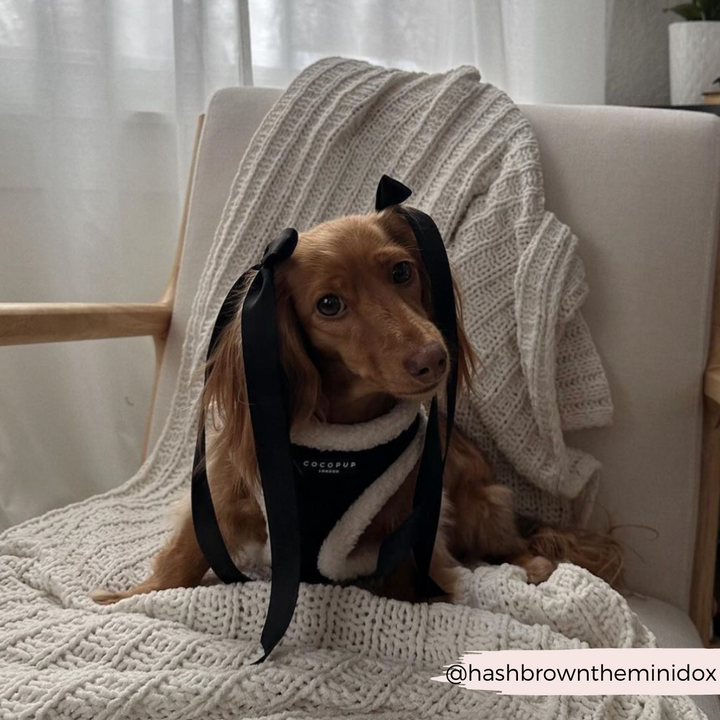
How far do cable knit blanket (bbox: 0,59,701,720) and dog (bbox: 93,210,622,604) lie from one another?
0.09 m

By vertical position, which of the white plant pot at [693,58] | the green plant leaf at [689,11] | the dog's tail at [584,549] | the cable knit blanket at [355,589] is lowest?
the dog's tail at [584,549]

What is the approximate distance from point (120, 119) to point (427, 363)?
3.51 feet

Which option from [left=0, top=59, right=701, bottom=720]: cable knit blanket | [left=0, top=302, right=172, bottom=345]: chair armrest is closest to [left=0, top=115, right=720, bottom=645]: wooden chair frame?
[left=0, top=302, right=172, bottom=345]: chair armrest

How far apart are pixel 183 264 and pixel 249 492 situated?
0.56 metres

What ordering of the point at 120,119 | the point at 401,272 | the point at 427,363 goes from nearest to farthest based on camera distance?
the point at 427,363 → the point at 401,272 → the point at 120,119

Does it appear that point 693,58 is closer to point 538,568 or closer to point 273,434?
point 538,568

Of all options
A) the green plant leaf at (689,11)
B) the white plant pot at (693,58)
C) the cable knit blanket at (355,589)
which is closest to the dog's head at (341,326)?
the cable knit blanket at (355,589)

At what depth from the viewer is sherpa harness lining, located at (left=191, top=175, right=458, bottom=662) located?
32.0 inches

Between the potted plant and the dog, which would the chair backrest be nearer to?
the dog

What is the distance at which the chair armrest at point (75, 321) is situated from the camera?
44.6 inches

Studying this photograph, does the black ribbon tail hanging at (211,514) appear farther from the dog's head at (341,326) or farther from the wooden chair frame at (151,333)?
the wooden chair frame at (151,333)

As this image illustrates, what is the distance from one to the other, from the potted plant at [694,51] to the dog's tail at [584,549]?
1018 mm

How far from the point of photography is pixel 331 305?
0.87 m

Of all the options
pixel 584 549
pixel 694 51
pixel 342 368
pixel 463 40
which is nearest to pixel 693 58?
pixel 694 51
